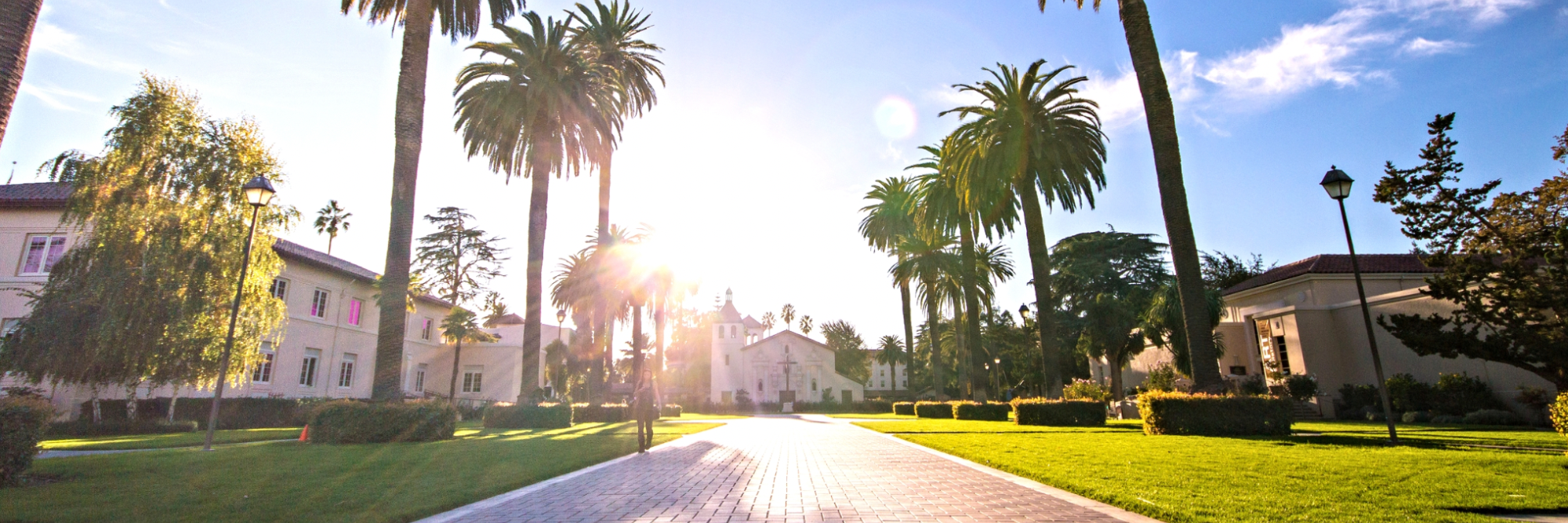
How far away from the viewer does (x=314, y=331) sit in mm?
31891

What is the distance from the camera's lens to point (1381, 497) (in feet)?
19.5

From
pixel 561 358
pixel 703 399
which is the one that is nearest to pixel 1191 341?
pixel 561 358

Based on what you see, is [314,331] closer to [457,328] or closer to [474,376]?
[457,328]

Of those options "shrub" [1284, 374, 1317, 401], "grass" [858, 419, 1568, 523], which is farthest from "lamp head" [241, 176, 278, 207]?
"shrub" [1284, 374, 1317, 401]

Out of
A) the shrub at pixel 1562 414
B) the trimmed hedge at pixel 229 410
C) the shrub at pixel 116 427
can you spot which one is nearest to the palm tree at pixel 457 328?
the trimmed hedge at pixel 229 410

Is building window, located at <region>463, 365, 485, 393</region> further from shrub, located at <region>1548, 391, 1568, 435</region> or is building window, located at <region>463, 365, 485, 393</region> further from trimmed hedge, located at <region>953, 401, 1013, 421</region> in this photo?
shrub, located at <region>1548, 391, 1568, 435</region>

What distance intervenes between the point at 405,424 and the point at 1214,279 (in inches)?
2256

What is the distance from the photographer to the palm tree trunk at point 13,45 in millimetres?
7656

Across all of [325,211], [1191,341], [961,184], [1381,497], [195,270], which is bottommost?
[1381,497]

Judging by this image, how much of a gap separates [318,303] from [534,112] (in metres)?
17.0

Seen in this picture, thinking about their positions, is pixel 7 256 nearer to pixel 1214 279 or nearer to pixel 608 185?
pixel 608 185

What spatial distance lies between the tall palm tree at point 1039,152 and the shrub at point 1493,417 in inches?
428

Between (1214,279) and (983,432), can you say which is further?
(1214,279)

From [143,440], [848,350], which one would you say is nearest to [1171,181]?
[143,440]
